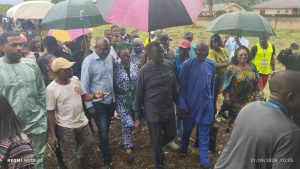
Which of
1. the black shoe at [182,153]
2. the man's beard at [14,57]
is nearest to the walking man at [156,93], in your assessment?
the black shoe at [182,153]

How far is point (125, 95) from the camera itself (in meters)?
5.32

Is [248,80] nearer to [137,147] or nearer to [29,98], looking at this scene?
[137,147]

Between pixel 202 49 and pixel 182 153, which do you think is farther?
pixel 182 153

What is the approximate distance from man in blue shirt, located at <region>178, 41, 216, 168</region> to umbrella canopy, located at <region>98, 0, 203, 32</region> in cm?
78

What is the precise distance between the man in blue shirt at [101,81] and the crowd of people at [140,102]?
0.01m

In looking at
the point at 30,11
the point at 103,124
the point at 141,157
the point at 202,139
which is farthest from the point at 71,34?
the point at 202,139

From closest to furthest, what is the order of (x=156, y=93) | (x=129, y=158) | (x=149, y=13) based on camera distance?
(x=149, y=13)
(x=156, y=93)
(x=129, y=158)

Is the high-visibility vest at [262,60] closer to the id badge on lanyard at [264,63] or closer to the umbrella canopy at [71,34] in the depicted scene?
the id badge on lanyard at [264,63]

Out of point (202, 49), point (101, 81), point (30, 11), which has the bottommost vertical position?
point (101, 81)

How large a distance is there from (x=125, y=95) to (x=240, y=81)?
1740mm

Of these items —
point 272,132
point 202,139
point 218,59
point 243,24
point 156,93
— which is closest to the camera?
point 272,132

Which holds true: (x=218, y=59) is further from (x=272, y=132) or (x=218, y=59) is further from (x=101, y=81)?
(x=272, y=132)

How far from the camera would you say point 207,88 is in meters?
5.20

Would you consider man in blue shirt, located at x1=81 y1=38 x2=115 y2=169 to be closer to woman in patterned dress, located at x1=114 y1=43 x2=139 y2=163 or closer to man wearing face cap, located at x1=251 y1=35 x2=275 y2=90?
woman in patterned dress, located at x1=114 y1=43 x2=139 y2=163
